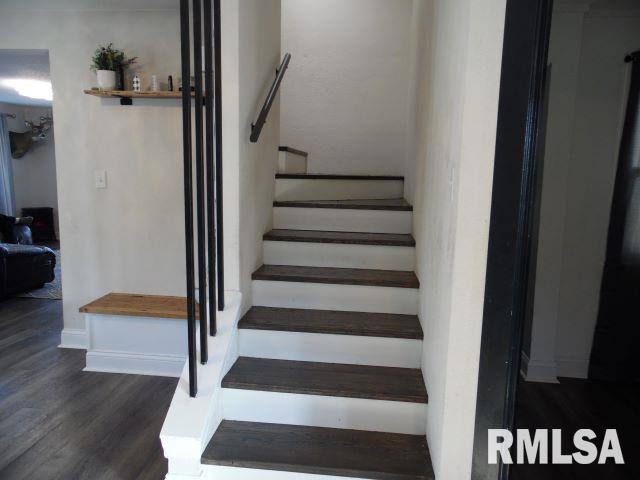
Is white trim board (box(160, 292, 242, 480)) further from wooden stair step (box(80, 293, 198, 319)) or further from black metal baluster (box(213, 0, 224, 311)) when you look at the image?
wooden stair step (box(80, 293, 198, 319))

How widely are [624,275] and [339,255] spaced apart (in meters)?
1.79

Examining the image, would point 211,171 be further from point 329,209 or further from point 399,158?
point 399,158

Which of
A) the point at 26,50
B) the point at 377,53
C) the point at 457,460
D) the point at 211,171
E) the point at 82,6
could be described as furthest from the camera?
the point at 377,53

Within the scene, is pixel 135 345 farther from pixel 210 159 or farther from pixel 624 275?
pixel 624 275

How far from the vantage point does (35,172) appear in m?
7.95

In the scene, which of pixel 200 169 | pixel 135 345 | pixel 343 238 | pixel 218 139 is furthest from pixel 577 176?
pixel 135 345

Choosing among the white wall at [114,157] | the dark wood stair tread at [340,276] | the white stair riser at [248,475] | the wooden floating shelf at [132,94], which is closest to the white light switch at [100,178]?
the white wall at [114,157]

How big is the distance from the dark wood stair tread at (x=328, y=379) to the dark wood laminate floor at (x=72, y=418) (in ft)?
1.97

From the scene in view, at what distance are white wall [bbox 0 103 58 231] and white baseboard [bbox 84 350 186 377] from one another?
618 centimetres

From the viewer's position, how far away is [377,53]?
162 inches

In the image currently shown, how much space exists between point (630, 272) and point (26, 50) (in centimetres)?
428

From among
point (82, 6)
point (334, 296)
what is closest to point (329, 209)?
point (334, 296)

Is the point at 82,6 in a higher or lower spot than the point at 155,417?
higher

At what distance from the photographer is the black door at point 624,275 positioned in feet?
8.38
